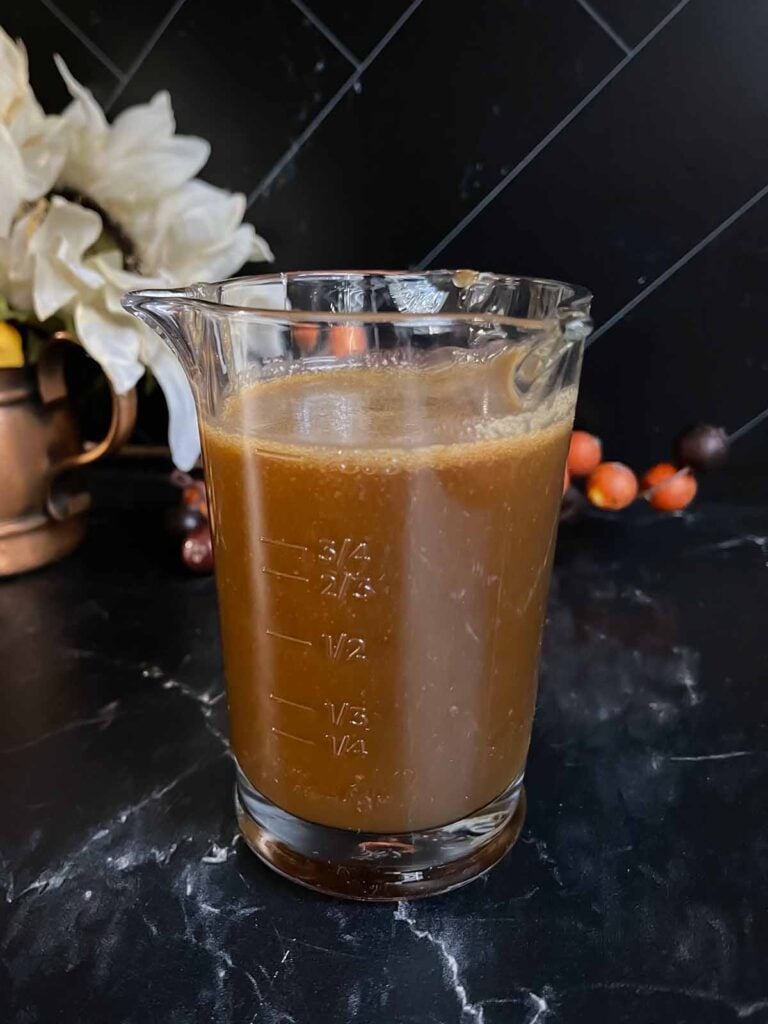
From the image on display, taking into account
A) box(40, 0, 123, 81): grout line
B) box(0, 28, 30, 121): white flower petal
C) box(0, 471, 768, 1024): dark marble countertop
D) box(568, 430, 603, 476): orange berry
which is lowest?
box(0, 471, 768, 1024): dark marble countertop

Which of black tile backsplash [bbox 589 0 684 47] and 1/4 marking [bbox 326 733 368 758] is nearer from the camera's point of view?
1/4 marking [bbox 326 733 368 758]

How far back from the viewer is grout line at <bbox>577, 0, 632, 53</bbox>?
3.42ft

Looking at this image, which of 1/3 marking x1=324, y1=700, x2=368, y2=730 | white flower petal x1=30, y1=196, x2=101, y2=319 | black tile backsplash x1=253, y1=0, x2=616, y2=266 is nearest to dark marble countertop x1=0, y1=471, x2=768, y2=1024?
1/3 marking x1=324, y1=700, x2=368, y2=730

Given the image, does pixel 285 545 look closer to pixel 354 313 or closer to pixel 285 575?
pixel 285 575

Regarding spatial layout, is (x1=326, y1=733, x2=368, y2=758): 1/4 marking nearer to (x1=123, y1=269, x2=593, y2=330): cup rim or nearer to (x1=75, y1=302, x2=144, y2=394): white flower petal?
(x1=123, y1=269, x2=593, y2=330): cup rim

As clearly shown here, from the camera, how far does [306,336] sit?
19.5 inches

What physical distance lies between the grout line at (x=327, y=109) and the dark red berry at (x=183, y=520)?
0.43 metres

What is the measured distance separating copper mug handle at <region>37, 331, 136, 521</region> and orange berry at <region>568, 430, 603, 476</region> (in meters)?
0.53

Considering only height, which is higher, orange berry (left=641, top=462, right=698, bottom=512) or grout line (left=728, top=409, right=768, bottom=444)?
grout line (left=728, top=409, right=768, bottom=444)

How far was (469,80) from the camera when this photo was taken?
1077 mm

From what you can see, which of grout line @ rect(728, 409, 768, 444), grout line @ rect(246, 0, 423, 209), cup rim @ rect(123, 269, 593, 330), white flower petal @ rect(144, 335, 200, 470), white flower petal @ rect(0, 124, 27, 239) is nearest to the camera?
cup rim @ rect(123, 269, 593, 330)

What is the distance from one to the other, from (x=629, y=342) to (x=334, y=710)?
81 cm

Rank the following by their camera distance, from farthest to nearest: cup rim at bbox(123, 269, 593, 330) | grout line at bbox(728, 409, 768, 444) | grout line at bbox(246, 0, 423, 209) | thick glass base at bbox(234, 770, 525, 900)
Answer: grout line at bbox(728, 409, 768, 444)
grout line at bbox(246, 0, 423, 209)
thick glass base at bbox(234, 770, 525, 900)
cup rim at bbox(123, 269, 593, 330)

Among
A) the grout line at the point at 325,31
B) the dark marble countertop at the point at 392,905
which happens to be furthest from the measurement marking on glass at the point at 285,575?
the grout line at the point at 325,31
